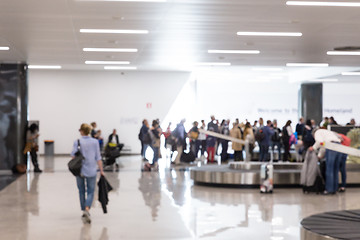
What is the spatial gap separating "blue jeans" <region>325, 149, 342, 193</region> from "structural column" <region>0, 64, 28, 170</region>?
11.2 metres

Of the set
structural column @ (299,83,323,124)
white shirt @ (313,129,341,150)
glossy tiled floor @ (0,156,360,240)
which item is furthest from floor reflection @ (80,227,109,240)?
structural column @ (299,83,323,124)

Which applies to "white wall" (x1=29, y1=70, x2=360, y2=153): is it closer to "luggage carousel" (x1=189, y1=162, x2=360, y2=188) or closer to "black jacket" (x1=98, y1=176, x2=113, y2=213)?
"luggage carousel" (x1=189, y1=162, x2=360, y2=188)

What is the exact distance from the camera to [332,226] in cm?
840

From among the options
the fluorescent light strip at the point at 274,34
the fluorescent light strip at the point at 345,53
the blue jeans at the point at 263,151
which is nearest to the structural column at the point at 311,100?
the blue jeans at the point at 263,151

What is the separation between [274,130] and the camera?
26594 mm

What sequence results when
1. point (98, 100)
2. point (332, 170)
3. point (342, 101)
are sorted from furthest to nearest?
point (342, 101), point (98, 100), point (332, 170)

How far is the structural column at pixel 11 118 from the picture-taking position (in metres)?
21.7

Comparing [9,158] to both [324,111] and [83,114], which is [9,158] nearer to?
[83,114]

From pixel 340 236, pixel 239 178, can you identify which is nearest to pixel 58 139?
pixel 239 178

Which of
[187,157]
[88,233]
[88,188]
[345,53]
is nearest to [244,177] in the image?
[345,53]

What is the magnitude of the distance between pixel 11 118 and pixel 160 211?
11099 mm

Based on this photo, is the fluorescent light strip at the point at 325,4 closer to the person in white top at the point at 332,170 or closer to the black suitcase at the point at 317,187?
the person in white top at the point at 332,170

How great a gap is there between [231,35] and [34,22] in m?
5.13

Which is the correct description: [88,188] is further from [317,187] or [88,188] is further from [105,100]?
[105,100]
